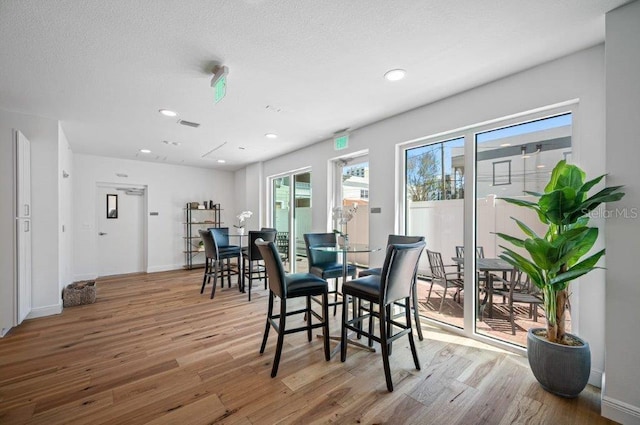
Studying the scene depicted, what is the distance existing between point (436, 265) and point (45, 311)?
4.94 metres

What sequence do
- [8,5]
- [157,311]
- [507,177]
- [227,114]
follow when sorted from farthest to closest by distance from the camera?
[157,311], [227,114], [507,177], [8,5]

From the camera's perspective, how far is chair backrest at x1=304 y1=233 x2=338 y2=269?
10.9ft

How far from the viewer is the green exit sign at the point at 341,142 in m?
3.97

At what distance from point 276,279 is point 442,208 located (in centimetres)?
208

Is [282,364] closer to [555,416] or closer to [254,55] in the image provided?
[555,416]

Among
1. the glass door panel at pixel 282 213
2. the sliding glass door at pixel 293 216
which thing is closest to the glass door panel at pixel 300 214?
the sliding glass door at pixel 293 216

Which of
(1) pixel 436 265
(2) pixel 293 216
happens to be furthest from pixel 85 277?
(1) pixel 436 265

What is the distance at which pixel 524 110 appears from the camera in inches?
94.3

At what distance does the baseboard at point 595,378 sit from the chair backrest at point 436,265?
135cm

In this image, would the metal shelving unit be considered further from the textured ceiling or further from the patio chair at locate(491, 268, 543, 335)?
the patio chair at locate(491, 268, 543, 335)

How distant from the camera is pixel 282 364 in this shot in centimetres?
233

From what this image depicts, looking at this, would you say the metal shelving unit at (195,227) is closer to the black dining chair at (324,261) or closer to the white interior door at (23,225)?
the white interior door at (23,225)

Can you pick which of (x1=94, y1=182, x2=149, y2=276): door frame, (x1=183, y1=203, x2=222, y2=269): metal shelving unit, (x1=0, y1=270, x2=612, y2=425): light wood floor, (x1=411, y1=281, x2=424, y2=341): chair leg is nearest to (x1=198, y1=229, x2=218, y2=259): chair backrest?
(x1=0, y1=270, x2=612, y2=425): light wood floor

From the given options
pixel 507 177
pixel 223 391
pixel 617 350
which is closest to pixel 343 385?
pixel 223 391
